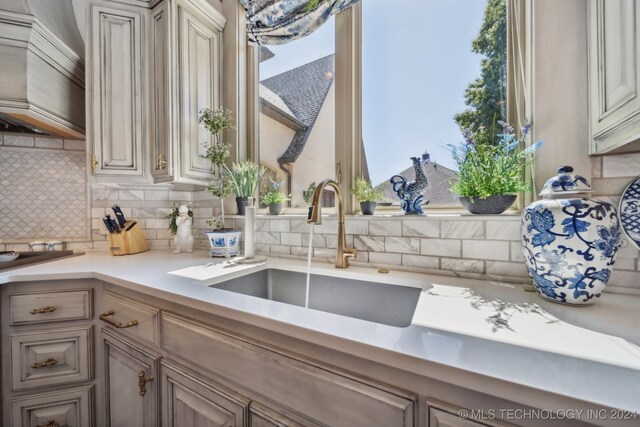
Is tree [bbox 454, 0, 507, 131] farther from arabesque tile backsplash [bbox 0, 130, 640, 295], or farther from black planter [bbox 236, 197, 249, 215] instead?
black planter [bbox 236, 197, 249, 215]

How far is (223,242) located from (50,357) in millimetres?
832

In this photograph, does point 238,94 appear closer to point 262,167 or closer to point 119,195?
point 262,167

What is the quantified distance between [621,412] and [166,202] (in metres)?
2.20

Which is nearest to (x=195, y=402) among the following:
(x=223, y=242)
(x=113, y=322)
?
(x=113, y=322)

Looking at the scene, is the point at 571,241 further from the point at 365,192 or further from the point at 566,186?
the point at 365,192

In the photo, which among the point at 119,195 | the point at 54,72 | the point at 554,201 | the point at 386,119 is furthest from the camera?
the point at 119,195

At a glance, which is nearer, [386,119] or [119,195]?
[386,119]

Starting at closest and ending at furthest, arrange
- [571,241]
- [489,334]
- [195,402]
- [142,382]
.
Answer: [489,334] → [571,241] → [195,402] → [142,382]

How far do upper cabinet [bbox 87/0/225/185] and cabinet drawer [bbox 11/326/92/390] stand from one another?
0.81m

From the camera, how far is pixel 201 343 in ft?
2.55

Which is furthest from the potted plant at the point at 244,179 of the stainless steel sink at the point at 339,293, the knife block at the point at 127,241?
the knife block at the point at 127,241

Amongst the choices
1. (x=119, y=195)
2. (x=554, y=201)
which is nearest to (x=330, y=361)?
(x=554, y=201)

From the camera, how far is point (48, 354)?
1.13 m

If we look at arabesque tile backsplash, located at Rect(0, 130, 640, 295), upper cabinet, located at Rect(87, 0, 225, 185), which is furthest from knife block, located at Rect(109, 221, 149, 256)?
upper cabinet, located at Rect(87, 0, 225, 185)
